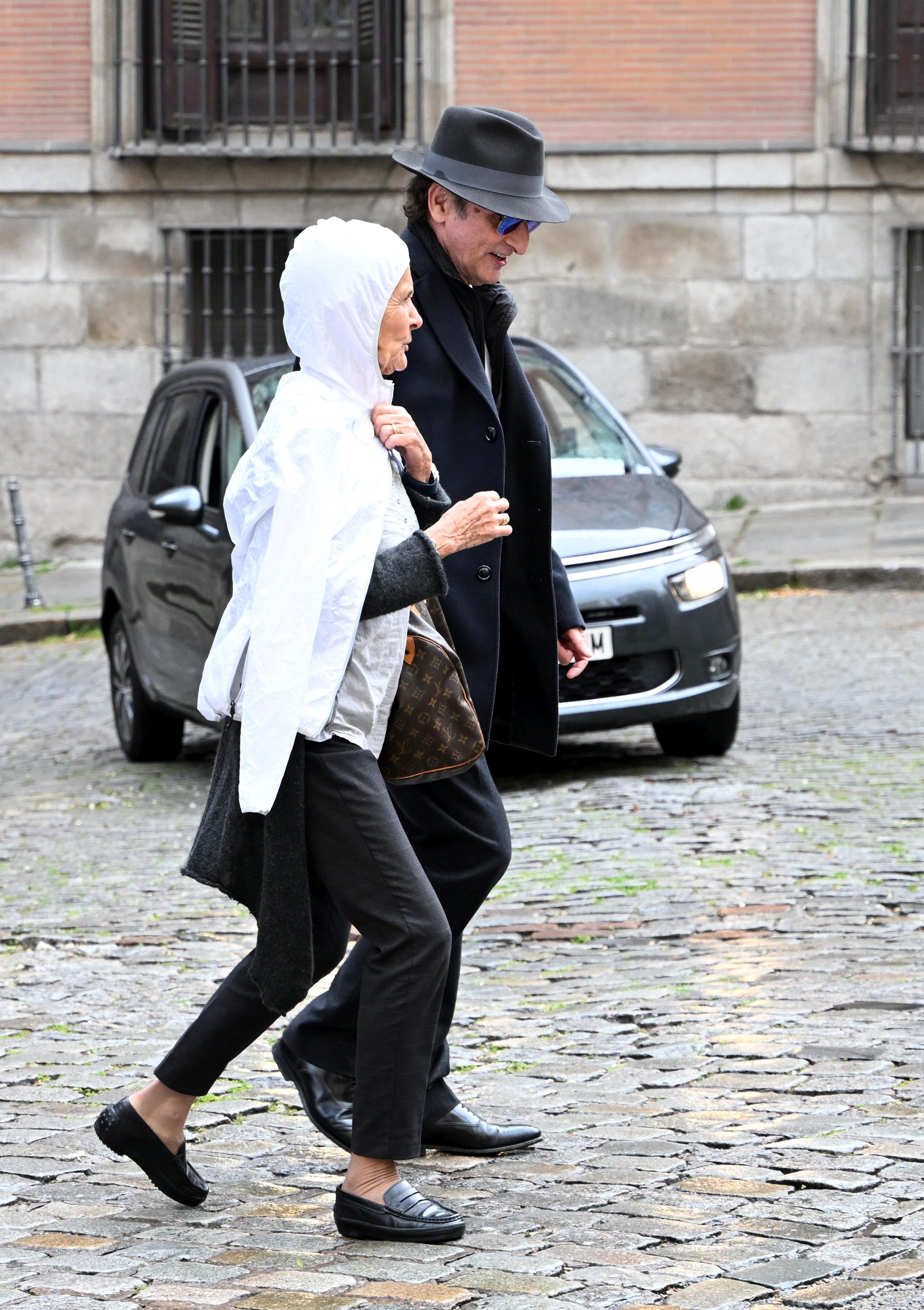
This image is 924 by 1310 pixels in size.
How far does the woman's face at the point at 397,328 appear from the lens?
3.50 m

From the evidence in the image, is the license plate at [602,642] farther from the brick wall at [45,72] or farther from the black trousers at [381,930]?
the brick wall at [45,72]

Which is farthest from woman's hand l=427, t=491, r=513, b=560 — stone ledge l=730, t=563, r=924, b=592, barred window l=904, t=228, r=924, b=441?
barred window l=904, t=228, r=924, b=441

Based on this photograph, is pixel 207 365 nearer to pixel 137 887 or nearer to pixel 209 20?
pixel 137 887

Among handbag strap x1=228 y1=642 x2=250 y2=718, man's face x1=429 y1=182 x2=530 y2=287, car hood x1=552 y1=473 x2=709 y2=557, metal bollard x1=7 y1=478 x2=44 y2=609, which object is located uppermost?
man's face x1=429 y1=182 x2=530 y2=287

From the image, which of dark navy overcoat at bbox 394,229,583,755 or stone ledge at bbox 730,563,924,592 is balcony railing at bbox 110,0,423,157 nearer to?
stone ledge at bbox 730,563,924,592

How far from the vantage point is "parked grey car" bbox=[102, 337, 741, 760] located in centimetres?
805

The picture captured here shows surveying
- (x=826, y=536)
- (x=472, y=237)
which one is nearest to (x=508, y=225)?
(x=472, y=237)

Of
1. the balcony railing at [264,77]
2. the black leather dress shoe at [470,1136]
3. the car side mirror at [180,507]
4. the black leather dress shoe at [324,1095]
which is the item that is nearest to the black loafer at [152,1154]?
the black leather dress shoe at [324,1095]

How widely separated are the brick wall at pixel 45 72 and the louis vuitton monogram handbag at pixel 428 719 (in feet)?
50.6

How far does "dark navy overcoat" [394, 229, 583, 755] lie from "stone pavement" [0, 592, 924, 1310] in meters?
0.87

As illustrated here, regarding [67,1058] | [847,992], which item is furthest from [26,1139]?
[847,992]

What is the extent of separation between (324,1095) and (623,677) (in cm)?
427

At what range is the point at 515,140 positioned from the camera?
4008 mm

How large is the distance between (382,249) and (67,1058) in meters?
2.18
